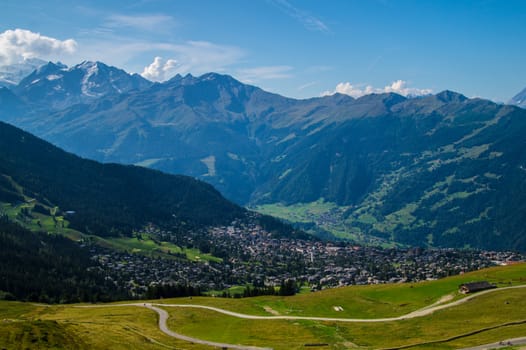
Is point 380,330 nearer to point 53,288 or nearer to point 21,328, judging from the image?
point 21,328

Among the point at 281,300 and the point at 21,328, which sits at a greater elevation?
the point at 21,328

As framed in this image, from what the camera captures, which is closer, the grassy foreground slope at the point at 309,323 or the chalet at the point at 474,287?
the grassy foreground slope at the point at 309,323

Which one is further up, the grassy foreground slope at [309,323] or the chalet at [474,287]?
the chalet at [474,287]

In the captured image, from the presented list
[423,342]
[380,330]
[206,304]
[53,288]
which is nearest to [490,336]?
[423,342]

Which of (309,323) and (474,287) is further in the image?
(474,287)

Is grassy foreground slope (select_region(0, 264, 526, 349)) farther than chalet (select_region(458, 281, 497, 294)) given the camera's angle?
No

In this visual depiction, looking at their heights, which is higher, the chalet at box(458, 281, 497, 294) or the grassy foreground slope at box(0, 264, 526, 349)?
the chalet at box(458, 281, 497, 294)

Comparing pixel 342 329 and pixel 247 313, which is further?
pixel 247 313

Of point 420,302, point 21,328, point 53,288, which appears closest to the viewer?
point 21,328
